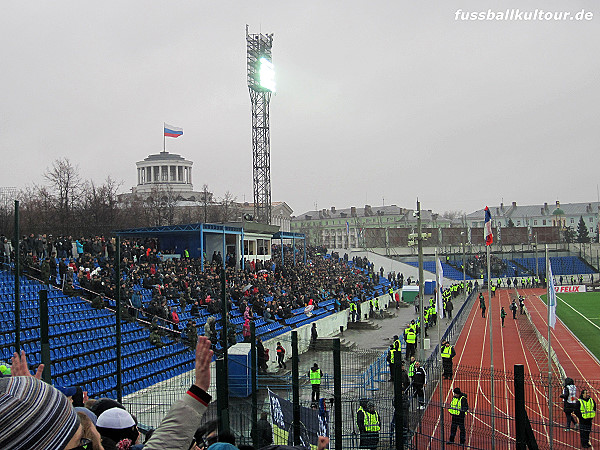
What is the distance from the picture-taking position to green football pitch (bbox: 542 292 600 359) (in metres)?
33.2

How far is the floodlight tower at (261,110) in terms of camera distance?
56.6 m

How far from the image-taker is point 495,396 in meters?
18.6

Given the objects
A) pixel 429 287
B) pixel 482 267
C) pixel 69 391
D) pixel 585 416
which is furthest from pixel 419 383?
pixel 482 267

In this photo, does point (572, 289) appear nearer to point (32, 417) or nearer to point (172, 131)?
point (172, 131)

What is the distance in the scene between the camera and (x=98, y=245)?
29859 millimetres

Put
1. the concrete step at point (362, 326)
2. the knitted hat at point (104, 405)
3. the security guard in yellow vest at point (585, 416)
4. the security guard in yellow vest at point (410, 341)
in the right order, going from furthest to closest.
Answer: the concrete step at point (362, 326) < the security guard in yellow vest at point (410, 341) < the security guard in yellow vest at point (585, 416) < the knitted hat at point (104, 405)

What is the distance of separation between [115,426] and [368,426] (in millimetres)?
9612

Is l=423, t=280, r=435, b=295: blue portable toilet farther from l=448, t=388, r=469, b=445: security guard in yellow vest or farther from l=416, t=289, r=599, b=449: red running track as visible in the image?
l=448, t=388, r=469, b=445: security guard in yellow vest

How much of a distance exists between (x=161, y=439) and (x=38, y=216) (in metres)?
47.8

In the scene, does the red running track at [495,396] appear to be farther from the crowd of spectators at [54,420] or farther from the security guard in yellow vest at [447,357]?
the crowd of spectators at [54,420]

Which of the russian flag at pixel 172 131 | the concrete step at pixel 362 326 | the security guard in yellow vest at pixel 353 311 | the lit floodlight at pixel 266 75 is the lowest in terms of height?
the concrete step at pixel 362 326

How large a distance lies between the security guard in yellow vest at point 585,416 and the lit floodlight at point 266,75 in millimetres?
47763

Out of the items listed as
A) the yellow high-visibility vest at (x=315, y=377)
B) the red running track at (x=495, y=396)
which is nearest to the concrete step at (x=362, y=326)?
the red running track at (x=495, y=396)

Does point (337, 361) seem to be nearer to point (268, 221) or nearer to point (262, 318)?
point (262, 318)
